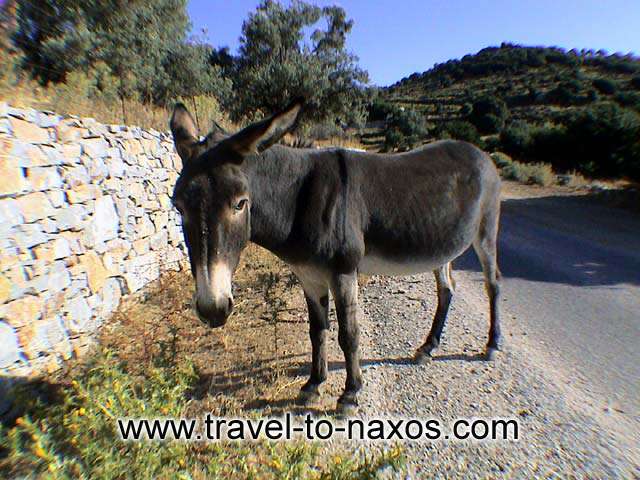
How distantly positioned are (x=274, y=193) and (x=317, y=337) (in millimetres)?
1470

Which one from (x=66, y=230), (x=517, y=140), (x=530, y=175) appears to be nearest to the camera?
(x=66, y=230)

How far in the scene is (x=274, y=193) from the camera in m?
2.91

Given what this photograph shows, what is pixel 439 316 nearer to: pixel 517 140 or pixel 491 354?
pixel 491 354

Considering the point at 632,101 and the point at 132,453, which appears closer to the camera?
the point at 132,453

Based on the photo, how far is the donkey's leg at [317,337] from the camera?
3.51m

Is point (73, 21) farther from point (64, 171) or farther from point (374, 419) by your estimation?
point (374, 419)

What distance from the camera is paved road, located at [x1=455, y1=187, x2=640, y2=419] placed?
3.79 meters

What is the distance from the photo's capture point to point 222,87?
18344 mm

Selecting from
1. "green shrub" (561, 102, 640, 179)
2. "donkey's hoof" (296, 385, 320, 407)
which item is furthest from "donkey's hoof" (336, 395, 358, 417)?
"green shrub" (561, 102, 640, 179)

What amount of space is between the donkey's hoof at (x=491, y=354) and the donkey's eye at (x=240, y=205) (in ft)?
10.6

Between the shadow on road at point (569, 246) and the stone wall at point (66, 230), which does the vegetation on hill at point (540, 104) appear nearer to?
the shadow on road at point (569, 246)

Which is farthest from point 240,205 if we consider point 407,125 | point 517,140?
point 407,125

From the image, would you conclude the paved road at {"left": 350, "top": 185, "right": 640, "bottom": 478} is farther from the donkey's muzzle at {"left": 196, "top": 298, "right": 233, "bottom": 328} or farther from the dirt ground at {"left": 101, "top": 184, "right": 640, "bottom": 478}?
the donkey's muzzle at {"left": 196, "top": 298, "right": 233, "bottom": 328}

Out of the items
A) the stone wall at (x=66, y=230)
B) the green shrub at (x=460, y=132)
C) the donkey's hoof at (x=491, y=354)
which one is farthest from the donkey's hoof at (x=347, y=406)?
the green shrub at (x=460, y=132)
